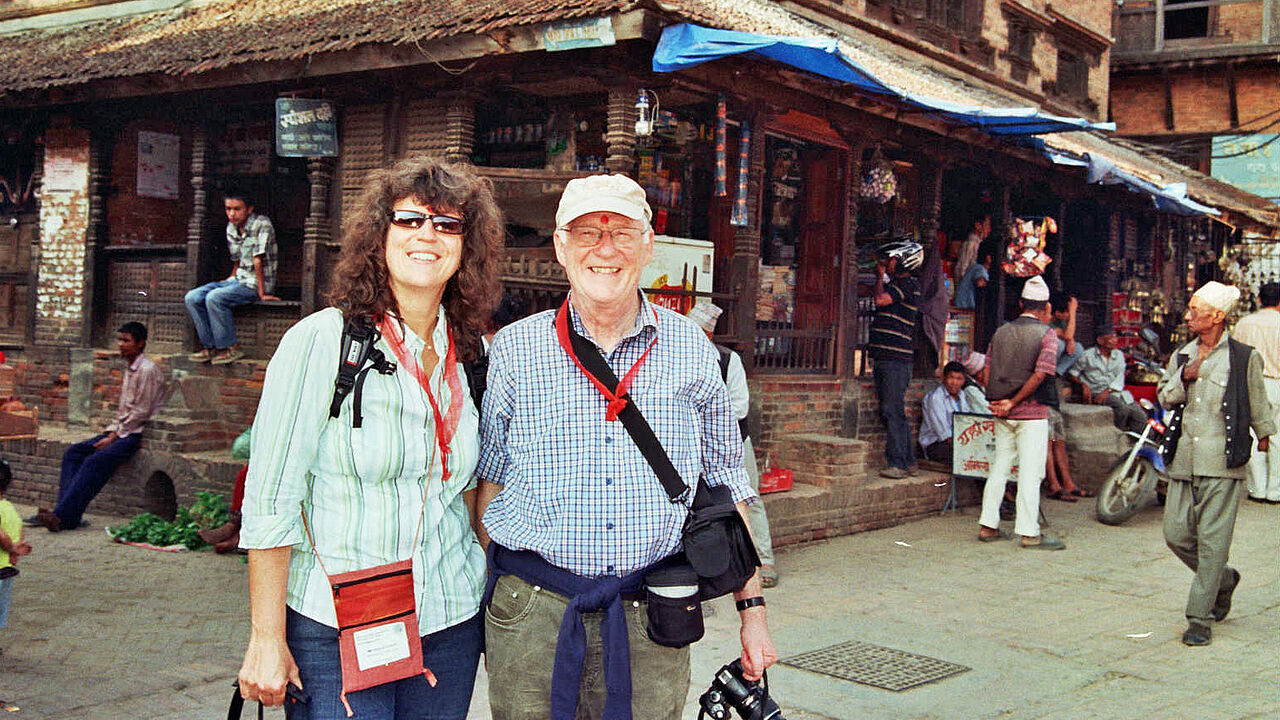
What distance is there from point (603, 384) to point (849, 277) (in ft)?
28.9

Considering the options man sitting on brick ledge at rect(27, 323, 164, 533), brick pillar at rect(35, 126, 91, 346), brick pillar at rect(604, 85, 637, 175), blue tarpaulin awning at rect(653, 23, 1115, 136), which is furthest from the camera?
brick pillar at rect(35, 126, 91, 346)

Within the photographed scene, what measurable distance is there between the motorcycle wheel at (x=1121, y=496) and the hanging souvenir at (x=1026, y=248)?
3.69m

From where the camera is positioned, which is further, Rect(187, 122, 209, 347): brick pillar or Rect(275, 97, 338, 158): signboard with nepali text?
Rect(187, 122, 209, 347): brick pillar

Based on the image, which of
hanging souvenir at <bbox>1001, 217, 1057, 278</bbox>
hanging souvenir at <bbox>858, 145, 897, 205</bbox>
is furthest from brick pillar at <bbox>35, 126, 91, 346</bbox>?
hanging souvenir at <bbox>1001, 217, 1057, 278</bbox>

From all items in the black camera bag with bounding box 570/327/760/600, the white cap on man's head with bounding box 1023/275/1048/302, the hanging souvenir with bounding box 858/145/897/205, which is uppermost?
the hanging souvenir with bounding box 858/145/897/205

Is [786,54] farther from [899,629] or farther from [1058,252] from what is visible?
[1058,252]

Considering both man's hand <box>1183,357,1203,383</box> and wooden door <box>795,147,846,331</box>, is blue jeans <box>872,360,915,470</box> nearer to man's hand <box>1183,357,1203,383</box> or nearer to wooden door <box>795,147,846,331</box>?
wooden door <box>795,147,846,331</box>

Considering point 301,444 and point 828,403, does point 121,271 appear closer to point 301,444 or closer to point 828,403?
point 828,403

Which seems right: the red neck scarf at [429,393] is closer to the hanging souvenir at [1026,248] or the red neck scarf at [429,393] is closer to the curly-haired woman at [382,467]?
the curly-haired woman at [382,467]

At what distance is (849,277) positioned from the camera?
454 inches

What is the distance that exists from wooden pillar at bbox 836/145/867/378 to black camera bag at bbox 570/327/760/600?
338 inches

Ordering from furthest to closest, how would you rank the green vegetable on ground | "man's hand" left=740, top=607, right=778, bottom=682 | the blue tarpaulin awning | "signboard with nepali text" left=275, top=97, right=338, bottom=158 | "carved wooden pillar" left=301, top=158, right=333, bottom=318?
1. "carved wooden pillar" left=301, top=158, right=333, bottom=318
2. "signboard with nepali text" left=275, top=97, right=338, bottom=158
3. the green vegetable on ground
4. the blue tarpaulin awning
5. "man's hand" left=740, top=607, right=778, bottom=682

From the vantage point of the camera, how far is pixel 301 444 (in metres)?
2.71

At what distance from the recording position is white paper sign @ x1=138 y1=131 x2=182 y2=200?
1248cm
